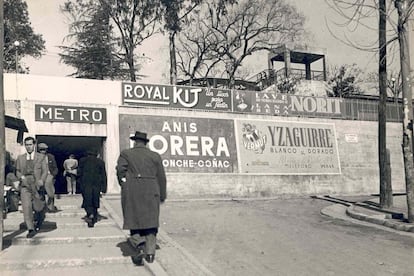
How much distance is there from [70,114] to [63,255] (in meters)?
12.2

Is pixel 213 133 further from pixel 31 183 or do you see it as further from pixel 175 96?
pixel 31 183

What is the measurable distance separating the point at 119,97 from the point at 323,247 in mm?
12981

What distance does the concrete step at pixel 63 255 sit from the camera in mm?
6285

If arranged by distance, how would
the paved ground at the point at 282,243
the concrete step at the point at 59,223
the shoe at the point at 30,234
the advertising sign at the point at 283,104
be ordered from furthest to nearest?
the advertising sign at the point at 283,104 → the concrete step at the point at 59,223 → the shoe at the point at 30,234 → the paved ground at the point at 282,243

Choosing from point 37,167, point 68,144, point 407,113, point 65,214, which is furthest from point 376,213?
point 68,144

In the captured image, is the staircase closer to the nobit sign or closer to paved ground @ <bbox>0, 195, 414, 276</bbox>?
paved ground @ <bbox>0, 195, 414, 276</bbox>

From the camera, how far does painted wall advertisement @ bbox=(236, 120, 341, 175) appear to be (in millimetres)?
21031

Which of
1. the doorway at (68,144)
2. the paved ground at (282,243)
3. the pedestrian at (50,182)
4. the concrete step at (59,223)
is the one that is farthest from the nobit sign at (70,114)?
the concrete step at (59,223)

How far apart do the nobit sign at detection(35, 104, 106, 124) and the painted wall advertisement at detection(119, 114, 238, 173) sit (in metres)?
0.92

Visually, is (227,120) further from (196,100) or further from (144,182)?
(144,182)

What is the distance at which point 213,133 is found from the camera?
20.6 metres

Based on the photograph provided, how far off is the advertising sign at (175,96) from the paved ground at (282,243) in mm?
6979

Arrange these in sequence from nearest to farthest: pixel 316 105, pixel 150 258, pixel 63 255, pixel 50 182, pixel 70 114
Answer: pixel 150 258
pixel 63 255
pixel 50 182
pixel 70 114
pixel 316 105

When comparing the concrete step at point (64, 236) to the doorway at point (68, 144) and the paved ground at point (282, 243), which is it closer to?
the paved ground at point (282, 243)
